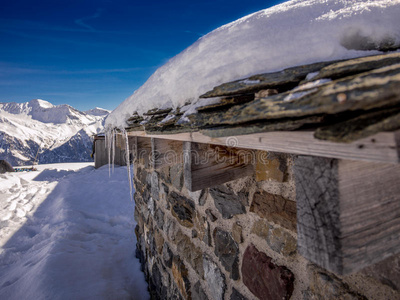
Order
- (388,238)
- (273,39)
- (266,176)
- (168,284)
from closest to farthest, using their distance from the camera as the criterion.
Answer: (388,238) < (273,39) < (266,176) < (168,284)

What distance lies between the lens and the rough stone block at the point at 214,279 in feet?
4.42

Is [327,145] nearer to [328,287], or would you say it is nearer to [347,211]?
[347,211]

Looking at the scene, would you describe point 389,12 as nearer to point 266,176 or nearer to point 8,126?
point 266,176

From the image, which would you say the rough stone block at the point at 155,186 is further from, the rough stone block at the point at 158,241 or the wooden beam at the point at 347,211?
the wooden beam at the point at 347,211

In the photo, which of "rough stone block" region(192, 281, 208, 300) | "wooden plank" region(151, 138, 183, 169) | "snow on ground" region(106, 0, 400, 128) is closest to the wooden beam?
"snow on ground" region(106, 0, 400, 128)

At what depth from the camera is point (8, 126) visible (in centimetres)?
7169

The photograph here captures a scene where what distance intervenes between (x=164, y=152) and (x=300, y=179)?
1.17 m

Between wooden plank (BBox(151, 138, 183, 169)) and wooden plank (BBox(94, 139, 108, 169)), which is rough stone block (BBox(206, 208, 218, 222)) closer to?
wooden plank (BBox(151, 138, 183, 169))

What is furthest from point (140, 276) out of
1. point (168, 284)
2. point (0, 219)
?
point (0, 219)

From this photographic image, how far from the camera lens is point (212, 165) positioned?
3.55ft

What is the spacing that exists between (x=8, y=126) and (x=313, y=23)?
96897mm

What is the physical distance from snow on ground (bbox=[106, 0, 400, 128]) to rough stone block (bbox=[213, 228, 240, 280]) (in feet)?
2.79

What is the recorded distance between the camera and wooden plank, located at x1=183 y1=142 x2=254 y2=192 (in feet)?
3.36

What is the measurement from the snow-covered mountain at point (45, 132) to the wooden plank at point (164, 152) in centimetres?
6756
